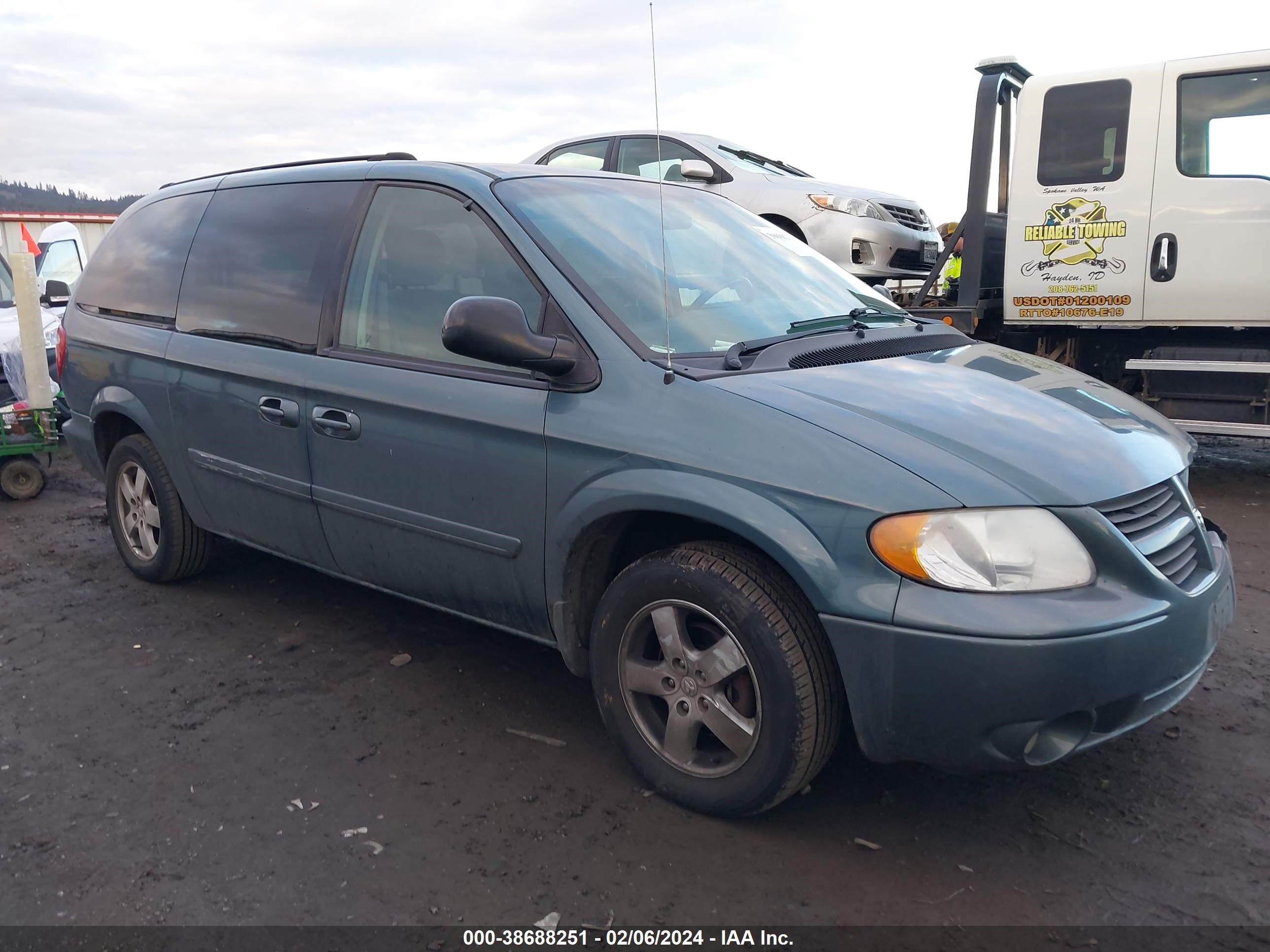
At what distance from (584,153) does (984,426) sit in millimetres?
7337

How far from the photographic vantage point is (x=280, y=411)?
3686 mm

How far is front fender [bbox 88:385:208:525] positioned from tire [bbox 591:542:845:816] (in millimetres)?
2263

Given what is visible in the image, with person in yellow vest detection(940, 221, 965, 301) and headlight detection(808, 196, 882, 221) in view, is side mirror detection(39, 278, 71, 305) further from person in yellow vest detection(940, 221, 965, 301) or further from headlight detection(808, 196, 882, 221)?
person in yellow vest detection(940, 221, 965, 301)

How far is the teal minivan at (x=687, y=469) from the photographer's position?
236 cm

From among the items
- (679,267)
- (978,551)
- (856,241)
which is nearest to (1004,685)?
(978,551)

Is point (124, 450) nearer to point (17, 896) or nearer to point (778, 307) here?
point (17, 896)

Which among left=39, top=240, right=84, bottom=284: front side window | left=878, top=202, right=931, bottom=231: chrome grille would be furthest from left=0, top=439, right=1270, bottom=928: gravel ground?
left=39, top=240, right=84, bottom=284: front side window

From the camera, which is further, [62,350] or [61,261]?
[61,261]

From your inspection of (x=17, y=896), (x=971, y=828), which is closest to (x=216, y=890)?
(x=17, y=896)

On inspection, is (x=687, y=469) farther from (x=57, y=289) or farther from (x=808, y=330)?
(x=57, y=289)

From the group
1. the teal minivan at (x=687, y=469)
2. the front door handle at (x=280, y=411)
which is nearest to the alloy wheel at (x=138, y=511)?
the teal minivan at (x=687, y=469)

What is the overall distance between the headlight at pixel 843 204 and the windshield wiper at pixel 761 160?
775 millimetres

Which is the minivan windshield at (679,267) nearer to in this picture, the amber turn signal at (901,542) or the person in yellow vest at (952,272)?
the amber turn signal at (901,542)

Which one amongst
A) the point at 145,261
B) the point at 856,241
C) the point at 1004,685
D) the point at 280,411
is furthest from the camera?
the point at 856,241
